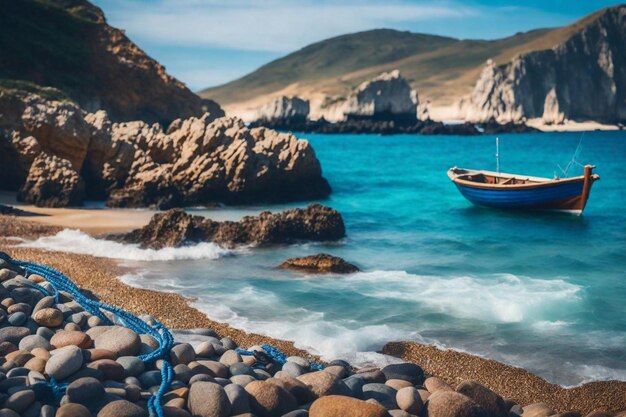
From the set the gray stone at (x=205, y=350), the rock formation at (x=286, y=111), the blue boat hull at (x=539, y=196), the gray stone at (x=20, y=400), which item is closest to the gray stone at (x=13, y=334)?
the gray stone at (x=20, y=400)

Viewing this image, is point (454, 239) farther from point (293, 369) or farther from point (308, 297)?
point (293, 369)

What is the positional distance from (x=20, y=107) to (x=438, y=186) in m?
24.2

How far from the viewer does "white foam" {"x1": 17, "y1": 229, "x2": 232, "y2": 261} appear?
59.8 feet

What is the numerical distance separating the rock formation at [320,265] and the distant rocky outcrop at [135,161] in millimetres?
11639

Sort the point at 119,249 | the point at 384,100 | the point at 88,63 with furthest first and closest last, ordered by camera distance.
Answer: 1. the point at 384,100
2. the point at 88,63
3. the point at 119,249

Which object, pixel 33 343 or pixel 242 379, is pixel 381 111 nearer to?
pixel 242 379

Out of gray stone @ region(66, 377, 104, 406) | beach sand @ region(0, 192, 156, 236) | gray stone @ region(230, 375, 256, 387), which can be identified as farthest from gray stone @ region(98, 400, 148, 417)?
beach sand @ region(0, 192, 156, 236)

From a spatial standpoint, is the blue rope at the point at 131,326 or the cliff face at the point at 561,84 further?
the cliff face at the point at 561,84

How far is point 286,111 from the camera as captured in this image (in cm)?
14400

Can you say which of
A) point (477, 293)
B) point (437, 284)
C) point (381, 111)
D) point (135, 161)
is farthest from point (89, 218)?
point (381, 111)

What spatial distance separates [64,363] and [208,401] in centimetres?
151

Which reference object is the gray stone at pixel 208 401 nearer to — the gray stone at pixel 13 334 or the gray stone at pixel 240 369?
the gray stone at pixel 240 369

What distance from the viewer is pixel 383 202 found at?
1324 inches

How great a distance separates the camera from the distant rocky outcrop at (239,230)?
19516mm
